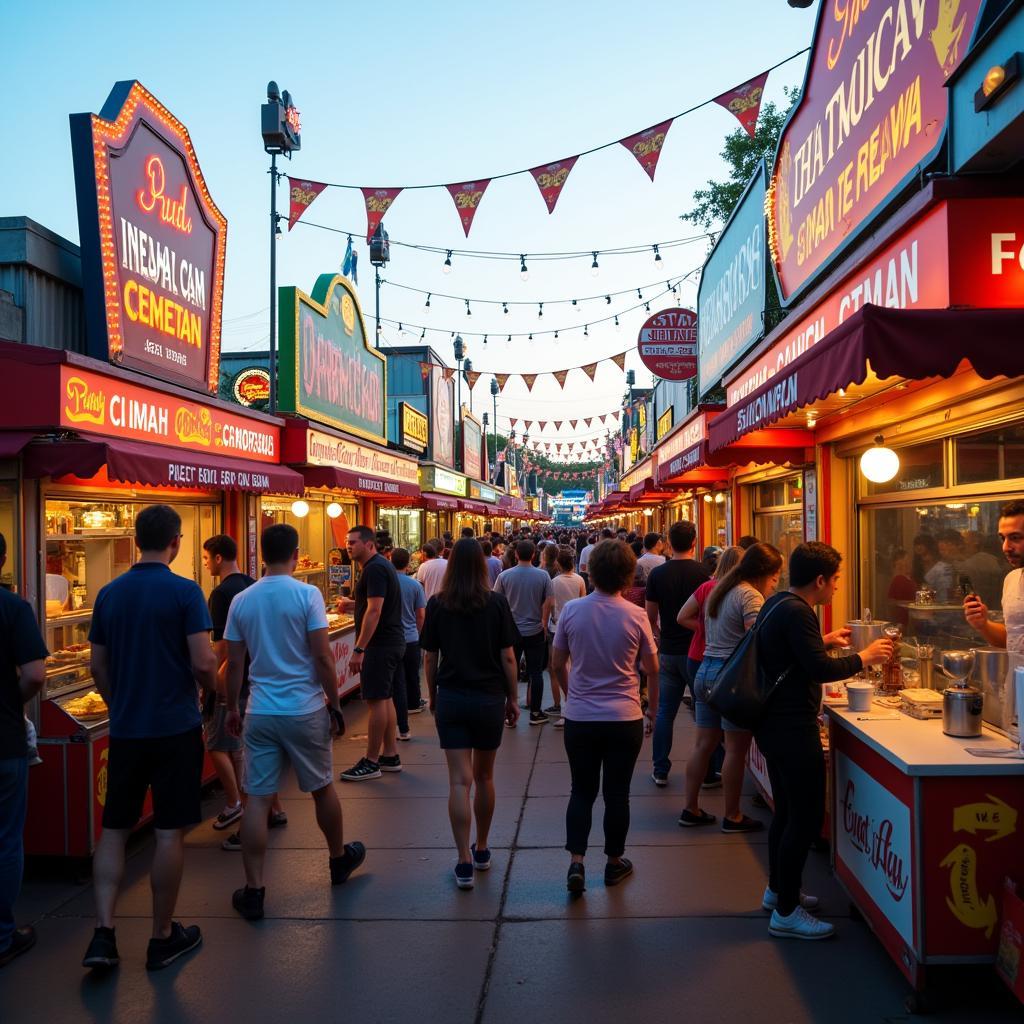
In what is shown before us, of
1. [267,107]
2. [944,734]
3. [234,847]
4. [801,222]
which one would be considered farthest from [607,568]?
[267,107]

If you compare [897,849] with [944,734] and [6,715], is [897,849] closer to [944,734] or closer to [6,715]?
[944,734]

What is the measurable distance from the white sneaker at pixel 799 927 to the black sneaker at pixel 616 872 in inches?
35.7

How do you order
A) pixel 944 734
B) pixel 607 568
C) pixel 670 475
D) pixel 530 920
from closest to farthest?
pixel 944 734 → pixel 530 920 → pixel 607 568 → pixel 670 475

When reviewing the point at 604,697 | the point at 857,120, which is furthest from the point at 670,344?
the point at 604,697

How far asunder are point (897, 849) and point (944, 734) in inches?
24.2

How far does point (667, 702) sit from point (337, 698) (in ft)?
9.81

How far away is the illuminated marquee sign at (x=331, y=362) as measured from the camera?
1161 centimetres

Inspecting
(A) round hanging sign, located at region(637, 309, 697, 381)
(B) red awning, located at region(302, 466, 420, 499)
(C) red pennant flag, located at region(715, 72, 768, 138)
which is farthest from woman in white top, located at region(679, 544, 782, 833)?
(A) round hanging sign, located at region(637, 309, 697, 381)

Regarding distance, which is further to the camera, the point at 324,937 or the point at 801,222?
the point at 801,222

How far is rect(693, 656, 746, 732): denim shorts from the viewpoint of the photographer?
5.19 metres

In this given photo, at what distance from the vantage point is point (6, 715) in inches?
157

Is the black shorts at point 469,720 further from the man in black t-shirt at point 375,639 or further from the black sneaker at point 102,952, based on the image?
the man in black t-shirt at point 375,639

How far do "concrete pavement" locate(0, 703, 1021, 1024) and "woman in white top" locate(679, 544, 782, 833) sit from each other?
298 mm

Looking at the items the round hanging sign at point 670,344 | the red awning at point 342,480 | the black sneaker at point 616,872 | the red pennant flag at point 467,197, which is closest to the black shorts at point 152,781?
the black sneaker at point 616,872
